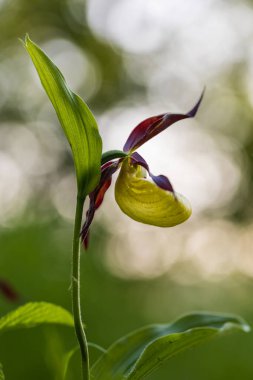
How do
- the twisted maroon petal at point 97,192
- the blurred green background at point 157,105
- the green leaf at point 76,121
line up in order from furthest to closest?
1. the blurred green background at point 157,105
2. the twisted maroon petal at point 97,192
3. the green leaf at point 76,121

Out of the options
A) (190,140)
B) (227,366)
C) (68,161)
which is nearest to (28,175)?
(68,161)

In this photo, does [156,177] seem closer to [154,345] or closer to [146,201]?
[146,201]

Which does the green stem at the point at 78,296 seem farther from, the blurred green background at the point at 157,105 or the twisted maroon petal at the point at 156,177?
the blurred green background at the point at 157,105

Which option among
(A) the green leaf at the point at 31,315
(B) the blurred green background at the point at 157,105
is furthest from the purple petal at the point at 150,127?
(B) the blurred green background at the point at 157,105

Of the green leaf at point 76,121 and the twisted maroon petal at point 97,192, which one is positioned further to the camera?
the twisted maroon petal at point 97,192

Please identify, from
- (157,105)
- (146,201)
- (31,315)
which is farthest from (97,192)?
(157,105)

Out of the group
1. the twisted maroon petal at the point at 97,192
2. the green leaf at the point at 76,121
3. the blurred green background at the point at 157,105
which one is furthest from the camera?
the blurred green background at the point at 157,105
